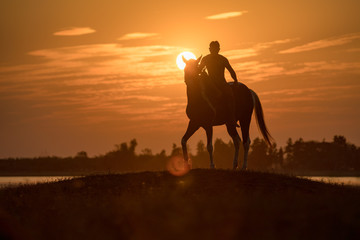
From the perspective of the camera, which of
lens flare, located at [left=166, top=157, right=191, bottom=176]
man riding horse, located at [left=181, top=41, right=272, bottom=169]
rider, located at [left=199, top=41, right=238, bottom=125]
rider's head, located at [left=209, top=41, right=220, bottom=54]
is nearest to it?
lens flare, located at [left=166, top=157, right=191, bottom=176]

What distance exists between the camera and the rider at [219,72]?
22219 millimetres

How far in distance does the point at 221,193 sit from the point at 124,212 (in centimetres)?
416

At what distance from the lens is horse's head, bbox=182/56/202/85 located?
21375 mm

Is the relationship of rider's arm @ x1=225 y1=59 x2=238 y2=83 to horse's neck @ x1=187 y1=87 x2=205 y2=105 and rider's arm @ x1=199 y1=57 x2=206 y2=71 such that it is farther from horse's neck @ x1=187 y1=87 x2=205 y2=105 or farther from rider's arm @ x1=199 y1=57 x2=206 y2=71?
horse's neck @ x1=187 y1=87 x2=205 y2=105

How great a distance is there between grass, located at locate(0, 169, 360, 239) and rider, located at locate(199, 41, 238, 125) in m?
2.91

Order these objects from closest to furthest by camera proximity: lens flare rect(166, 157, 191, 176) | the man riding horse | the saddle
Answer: lens flare rect(166, 157, 191, 176) → the man riding horse → the saddle

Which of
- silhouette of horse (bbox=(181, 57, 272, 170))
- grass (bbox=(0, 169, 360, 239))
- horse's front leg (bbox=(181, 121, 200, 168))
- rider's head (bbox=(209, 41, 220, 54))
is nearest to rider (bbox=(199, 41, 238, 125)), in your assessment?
rider's head (bbox=(209, 41, 220, 54))

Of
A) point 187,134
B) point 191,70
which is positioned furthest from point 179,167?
point 191,70

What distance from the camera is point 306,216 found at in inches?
547

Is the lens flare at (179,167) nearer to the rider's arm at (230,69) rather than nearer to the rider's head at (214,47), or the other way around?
the rider's arm at (230,69)

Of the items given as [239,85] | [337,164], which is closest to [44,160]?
[337,164]

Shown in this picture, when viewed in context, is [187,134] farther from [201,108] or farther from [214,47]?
[214,47]

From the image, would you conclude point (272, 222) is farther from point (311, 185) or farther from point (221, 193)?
point (311, 185)

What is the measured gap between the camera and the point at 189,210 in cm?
1389
